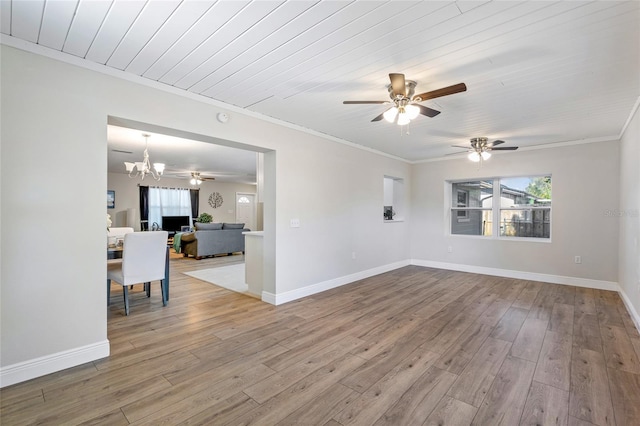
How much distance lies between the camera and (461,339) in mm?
2885

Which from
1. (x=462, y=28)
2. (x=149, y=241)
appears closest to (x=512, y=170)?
(x=462, y=28)

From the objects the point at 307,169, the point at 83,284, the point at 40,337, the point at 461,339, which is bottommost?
the point at 461,339

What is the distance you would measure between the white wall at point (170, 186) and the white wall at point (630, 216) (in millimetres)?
11622

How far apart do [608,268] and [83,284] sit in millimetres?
6979

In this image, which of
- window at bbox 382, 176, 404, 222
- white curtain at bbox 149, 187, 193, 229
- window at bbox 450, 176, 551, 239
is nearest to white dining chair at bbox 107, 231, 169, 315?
window at bbox 382, 176, 404, 222

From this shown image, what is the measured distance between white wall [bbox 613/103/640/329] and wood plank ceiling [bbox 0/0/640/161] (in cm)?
55

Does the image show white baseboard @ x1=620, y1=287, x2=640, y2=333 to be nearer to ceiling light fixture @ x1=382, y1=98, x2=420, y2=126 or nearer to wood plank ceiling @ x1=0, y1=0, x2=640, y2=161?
wood plank ceiling @ x1=0, y1=0, x2=640, y2=161

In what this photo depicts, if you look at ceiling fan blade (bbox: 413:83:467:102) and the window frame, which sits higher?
ceiling fan blade (bbox: 413:83:467:102)

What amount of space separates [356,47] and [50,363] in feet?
11.1

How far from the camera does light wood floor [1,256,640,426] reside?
1.82m

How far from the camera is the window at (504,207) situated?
541cm

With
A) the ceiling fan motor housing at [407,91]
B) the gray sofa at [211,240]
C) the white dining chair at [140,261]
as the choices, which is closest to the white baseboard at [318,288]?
the white dining chair at [140,261]

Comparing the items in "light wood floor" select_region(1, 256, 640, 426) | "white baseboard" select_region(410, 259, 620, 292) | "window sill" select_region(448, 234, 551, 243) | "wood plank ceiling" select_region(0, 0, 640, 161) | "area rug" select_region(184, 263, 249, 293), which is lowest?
"area rug" select_region(184, 263, 249, 293)

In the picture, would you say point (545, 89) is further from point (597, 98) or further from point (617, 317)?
point (617, 317)
